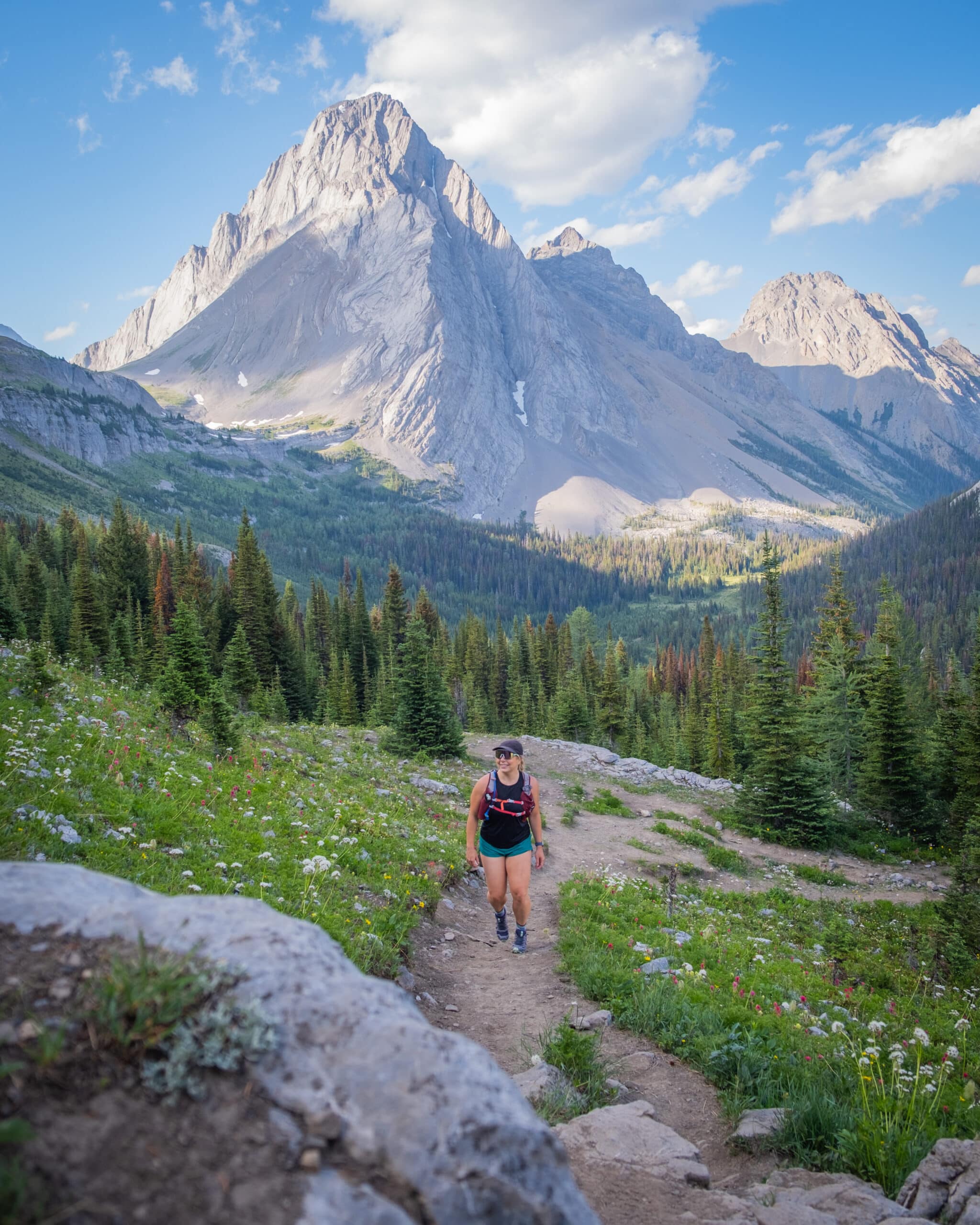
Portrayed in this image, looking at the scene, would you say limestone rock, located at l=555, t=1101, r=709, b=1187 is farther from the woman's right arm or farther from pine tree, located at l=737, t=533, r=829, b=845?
pine tree, located at l=737, t=533, r=829, b=845

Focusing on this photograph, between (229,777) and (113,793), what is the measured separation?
3415 millimetres

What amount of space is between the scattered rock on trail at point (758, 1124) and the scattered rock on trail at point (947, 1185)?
1110 millimetres

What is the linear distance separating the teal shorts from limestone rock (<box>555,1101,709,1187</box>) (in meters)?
3.78

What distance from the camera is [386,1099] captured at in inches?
121

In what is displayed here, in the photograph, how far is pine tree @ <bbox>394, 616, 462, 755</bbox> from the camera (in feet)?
96.3

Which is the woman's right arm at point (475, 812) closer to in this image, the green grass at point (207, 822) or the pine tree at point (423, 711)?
the green grass at point (207, 822)

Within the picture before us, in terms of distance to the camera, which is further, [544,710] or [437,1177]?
[544,710]

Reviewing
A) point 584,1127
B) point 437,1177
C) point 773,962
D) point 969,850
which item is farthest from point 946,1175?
point 969,850

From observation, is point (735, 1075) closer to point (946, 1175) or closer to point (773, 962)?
point (946, 1175)

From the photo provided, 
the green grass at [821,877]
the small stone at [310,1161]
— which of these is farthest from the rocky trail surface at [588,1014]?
the small stone at [310,1161]

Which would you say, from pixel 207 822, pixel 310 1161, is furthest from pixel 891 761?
pixel 310 1161

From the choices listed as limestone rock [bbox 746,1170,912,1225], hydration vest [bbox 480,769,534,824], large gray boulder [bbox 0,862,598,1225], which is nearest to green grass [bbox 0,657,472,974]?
hydration vest [bbox 480,769,534,824]

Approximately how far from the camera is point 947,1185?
16.1 feet

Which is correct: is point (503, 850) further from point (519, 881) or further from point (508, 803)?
point (508, 803)
